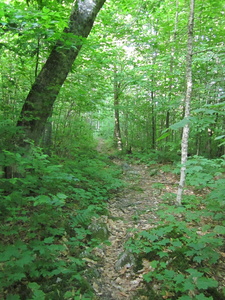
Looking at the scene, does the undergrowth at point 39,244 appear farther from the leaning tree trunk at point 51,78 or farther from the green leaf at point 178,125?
the green leaf at point 178,125

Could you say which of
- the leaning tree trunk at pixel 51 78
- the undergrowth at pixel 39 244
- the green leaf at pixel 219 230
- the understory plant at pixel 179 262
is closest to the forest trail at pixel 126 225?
Answer: the understory plant at pixel 179 262

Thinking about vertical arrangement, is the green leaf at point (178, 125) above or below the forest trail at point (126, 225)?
above

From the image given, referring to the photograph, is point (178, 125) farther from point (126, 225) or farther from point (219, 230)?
point (126, 225)

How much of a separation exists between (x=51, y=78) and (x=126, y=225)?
12.3ft

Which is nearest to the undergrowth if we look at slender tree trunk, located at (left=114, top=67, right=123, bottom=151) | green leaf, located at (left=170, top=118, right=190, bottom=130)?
green leaf, located at (left=170, top=118, right=190, bottom=130)

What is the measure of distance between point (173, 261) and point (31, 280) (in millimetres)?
2151

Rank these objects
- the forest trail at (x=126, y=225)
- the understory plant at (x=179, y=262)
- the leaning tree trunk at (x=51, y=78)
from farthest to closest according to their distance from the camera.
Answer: the leaning tree trunk at (x=51, y=78)
the forest trail at (x=126, y=225)
the understory plant at (x=179, y=262)

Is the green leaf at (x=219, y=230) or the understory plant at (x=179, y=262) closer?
the understory plant at (x=179, y=262)

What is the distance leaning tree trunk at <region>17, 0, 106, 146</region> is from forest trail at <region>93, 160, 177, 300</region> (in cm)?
272

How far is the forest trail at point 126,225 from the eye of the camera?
113 inches

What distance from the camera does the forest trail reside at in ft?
9.41

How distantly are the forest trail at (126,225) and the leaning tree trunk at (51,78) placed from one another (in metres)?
2.72

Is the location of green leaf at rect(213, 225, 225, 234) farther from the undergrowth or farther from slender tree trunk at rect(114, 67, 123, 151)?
slender tree trunk at rect(114, 67, 123, 151)

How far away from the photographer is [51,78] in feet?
13.9
